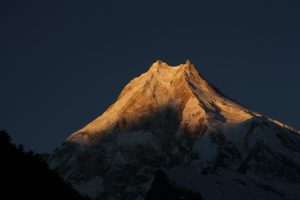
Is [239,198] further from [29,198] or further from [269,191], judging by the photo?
[29,198]

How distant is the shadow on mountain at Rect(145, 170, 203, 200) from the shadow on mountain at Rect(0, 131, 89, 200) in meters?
76.3

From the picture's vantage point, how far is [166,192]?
157250mm

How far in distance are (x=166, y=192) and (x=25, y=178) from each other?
90.5 m

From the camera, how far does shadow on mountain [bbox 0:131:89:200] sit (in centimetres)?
6600

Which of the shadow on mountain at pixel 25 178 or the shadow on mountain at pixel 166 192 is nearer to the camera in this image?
the shadow on mountain at pixel 25 178

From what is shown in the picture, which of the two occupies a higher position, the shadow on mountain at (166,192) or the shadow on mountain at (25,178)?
the shadow on mountain at (166,192)

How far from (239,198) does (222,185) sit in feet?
17.8

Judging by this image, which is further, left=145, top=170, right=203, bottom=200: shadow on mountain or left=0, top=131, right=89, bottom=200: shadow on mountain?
left=145, top=170, right=203, bottom=200: shadow on mountain

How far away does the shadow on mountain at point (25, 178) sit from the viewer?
6600cm

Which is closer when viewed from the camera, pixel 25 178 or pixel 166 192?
pixel 25 178

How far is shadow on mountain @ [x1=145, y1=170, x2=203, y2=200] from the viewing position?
150188mm

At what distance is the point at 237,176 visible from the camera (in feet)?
652

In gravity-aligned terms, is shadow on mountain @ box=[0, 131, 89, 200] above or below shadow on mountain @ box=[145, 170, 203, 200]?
below

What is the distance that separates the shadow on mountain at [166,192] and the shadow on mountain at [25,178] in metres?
76.3
